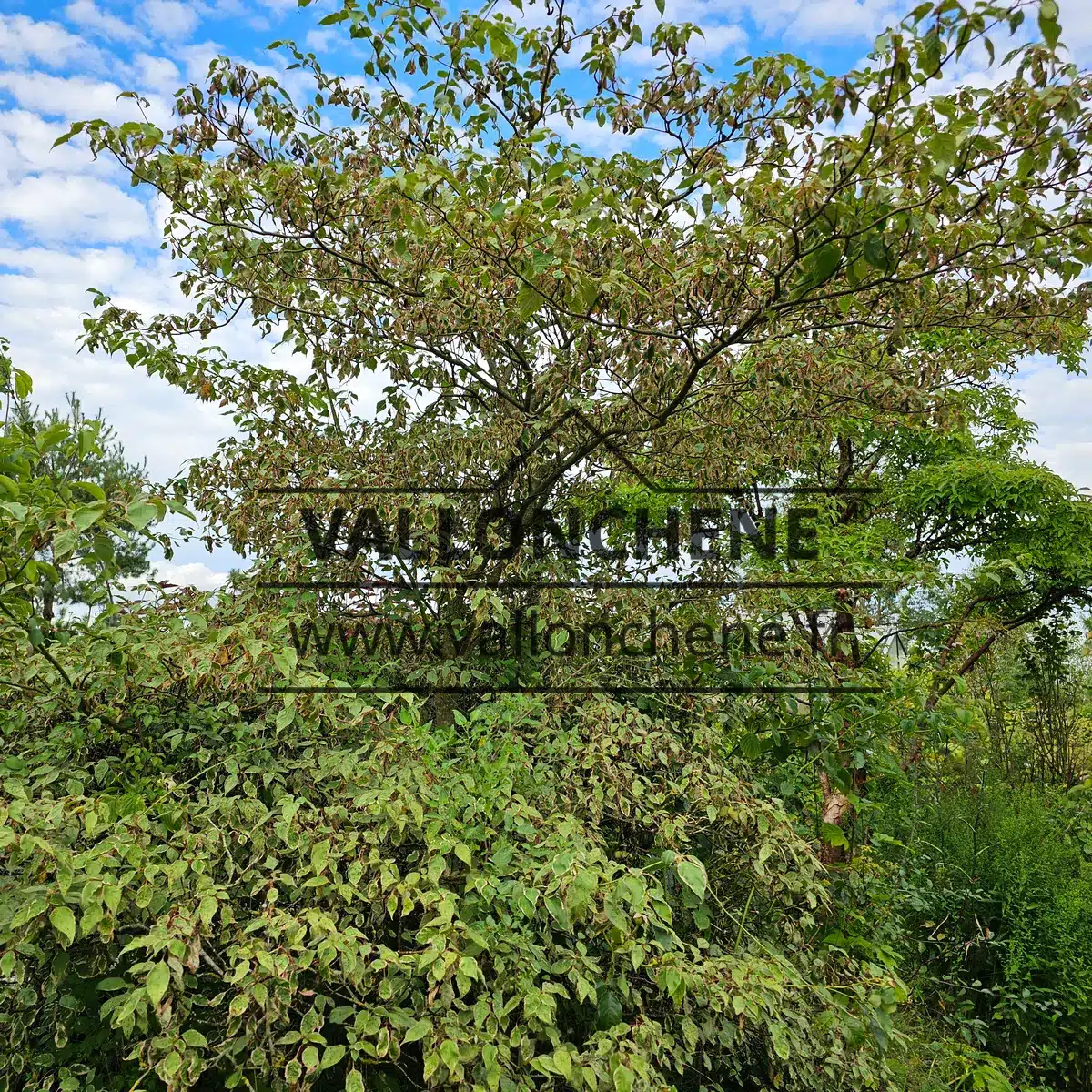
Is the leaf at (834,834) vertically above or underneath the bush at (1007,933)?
above

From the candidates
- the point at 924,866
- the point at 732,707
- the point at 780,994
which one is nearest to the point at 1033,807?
the point at 924,866

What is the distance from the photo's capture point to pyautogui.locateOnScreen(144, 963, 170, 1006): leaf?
5.03 ft

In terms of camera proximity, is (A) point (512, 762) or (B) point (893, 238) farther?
(A) point (512, 762)

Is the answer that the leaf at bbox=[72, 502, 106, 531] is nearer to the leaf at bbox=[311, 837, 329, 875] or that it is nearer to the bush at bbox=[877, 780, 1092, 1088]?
the leaf at bbox=[311, 837, 329, 875]

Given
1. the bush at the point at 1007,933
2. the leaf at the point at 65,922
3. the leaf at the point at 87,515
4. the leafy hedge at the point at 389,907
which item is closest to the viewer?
the leaf at the point at 87,515

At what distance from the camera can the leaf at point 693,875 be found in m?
1.85

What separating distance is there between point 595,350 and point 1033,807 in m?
4.01

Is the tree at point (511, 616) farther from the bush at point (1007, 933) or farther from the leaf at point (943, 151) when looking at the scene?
the bush at point (1007, 933)

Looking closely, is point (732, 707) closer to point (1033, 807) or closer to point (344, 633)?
point (344, 633)

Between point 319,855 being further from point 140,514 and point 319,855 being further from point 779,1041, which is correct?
point 779,1041

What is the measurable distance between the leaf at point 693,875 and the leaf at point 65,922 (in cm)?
134

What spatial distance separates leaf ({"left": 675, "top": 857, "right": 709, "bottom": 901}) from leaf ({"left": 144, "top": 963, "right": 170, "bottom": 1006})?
1.14 metres

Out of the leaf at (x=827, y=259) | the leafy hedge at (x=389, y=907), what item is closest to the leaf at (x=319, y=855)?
the leafy hedge at (x=389, y=907)

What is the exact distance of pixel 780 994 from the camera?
6.93 feet
